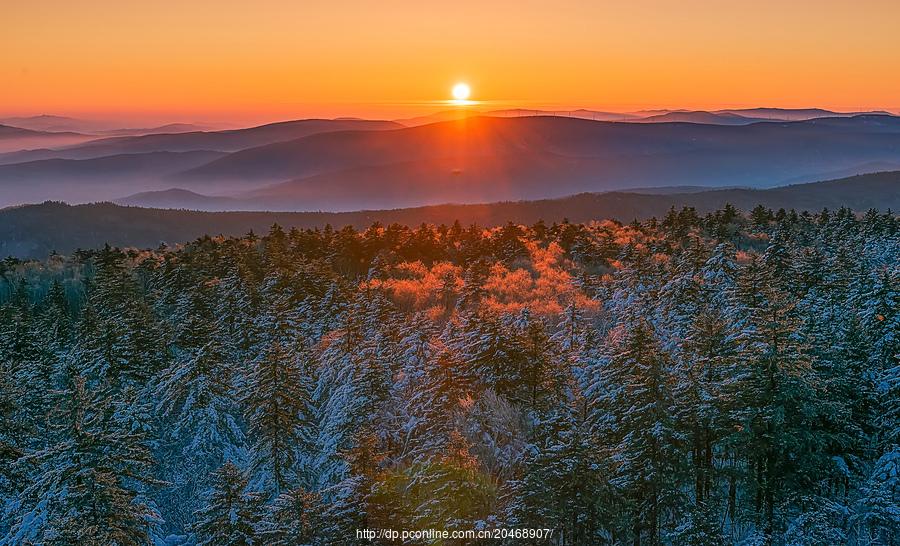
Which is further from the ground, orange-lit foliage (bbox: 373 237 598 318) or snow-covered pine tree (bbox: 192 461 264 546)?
orange-lit foliage (bbox: 373 237 598 318)

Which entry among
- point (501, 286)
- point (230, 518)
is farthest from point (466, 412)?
point (501, 286)

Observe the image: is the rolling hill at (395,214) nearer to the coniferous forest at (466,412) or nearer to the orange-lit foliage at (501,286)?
the orange-lit foliage at (501,286)

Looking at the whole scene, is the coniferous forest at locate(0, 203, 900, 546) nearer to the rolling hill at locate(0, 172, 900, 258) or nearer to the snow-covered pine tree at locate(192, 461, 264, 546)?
the snow-covered pine tree at locate(192, 461, 264, 546)

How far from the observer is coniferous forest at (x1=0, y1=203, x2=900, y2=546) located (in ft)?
40.9

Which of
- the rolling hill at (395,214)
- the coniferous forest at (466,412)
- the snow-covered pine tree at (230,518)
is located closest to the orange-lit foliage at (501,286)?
the coniferous forest at (466,412)

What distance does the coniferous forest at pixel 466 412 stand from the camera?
40.9 ft

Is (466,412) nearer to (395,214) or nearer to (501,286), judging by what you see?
(501,286)

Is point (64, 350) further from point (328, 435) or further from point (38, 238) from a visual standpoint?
point (38, 238)

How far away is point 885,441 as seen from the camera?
14742 millimetres

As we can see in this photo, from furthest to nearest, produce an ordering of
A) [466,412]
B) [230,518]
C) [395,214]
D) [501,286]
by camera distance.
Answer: [395,214] → [501,286] → [466,412] → [230,518]

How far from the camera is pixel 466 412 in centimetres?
1692

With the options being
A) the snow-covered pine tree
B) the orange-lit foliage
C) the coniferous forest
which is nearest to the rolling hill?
the orange-lit foliage

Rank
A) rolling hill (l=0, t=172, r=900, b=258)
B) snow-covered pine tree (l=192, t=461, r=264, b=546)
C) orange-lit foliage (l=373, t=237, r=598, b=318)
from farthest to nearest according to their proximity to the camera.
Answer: rolling hill (l=0, t=172, r=900, b=258) → orange-lit foliage (l=373, t=237, r=598, b=318) → snow-covered pine tree (l=192, t=461, r=264, b=546)

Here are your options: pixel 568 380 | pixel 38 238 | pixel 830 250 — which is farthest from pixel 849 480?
pixel 38 238
